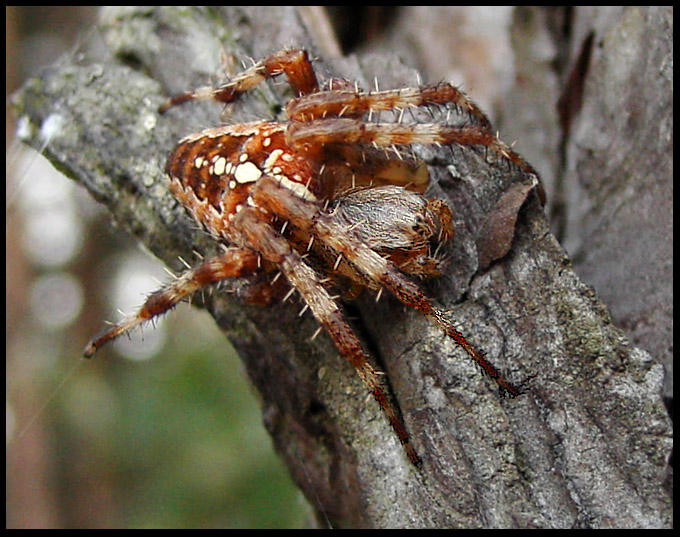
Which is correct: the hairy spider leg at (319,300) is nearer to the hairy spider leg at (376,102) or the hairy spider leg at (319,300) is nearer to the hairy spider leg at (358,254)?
the hairy spider leg at (358,254)

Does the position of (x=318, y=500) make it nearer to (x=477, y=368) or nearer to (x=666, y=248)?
(x=477, y=368)

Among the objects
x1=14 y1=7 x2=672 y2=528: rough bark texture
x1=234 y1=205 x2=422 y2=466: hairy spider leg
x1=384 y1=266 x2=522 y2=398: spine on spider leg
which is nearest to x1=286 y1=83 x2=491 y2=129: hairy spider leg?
x1=14 y1=7 x2=672 y2=528: rough bark texture

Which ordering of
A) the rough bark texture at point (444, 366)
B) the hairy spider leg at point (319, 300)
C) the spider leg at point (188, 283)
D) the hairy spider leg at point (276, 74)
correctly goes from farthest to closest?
the hairy spider leg at point (276, 74) < the spider leg at point (188, 283) < the hairy spider leg at point (319, 300) < the rough bark texture at point (444, 366)

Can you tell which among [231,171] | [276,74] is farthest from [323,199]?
[276,74]

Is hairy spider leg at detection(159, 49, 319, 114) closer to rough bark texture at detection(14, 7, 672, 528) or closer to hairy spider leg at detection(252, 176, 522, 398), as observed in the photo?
rough bark texture at detection(14, 7, 672, 528)

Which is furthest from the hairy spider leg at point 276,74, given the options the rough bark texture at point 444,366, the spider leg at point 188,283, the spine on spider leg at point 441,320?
the spine on spider leg at point 441,320

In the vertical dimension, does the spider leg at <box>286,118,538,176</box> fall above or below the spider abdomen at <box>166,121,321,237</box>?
below
